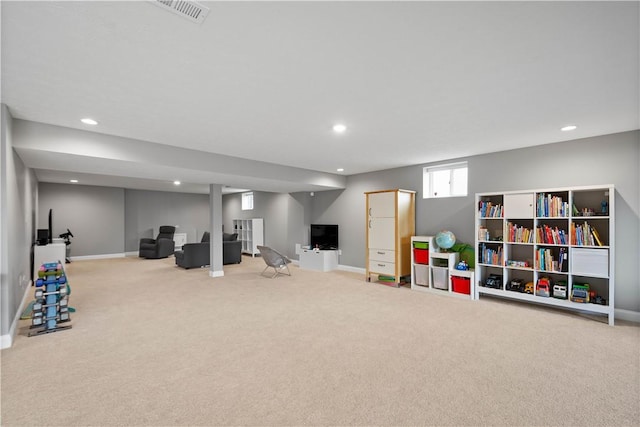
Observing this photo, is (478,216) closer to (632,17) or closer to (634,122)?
(634,122)

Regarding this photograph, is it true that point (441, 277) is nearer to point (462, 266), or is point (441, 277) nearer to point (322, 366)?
point (462, 266)

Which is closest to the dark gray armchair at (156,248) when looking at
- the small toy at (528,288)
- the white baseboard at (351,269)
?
the white baseboard at (351,269)

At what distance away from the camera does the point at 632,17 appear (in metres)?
1.77

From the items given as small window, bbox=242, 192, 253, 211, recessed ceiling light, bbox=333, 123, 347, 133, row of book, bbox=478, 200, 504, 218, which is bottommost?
row of book, bbox=478, 200, 504, 218

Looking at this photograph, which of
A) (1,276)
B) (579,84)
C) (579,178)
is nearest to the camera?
(579,84)

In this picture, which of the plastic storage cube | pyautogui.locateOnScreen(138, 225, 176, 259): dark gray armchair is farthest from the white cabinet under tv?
pyautogui.locateOnScreen(138, 225, 176, 259): dark gray armchair

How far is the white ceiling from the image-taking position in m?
1.75

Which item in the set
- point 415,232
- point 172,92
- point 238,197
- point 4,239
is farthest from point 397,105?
point 238,197

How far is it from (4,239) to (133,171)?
7.76 ft

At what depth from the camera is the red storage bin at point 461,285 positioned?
5.04m

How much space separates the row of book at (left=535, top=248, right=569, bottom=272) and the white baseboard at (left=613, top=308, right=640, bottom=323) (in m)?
0.79

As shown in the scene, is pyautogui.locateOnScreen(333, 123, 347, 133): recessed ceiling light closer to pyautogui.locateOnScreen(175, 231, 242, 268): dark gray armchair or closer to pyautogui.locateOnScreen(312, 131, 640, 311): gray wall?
pyautogui.locateOnScreen(312, 131, 640, 311): gray wall

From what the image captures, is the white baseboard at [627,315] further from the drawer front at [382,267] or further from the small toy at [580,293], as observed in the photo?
the drawer front at [382,267]

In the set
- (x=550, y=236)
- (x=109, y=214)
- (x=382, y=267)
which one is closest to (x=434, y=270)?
(x=382, y=267)
